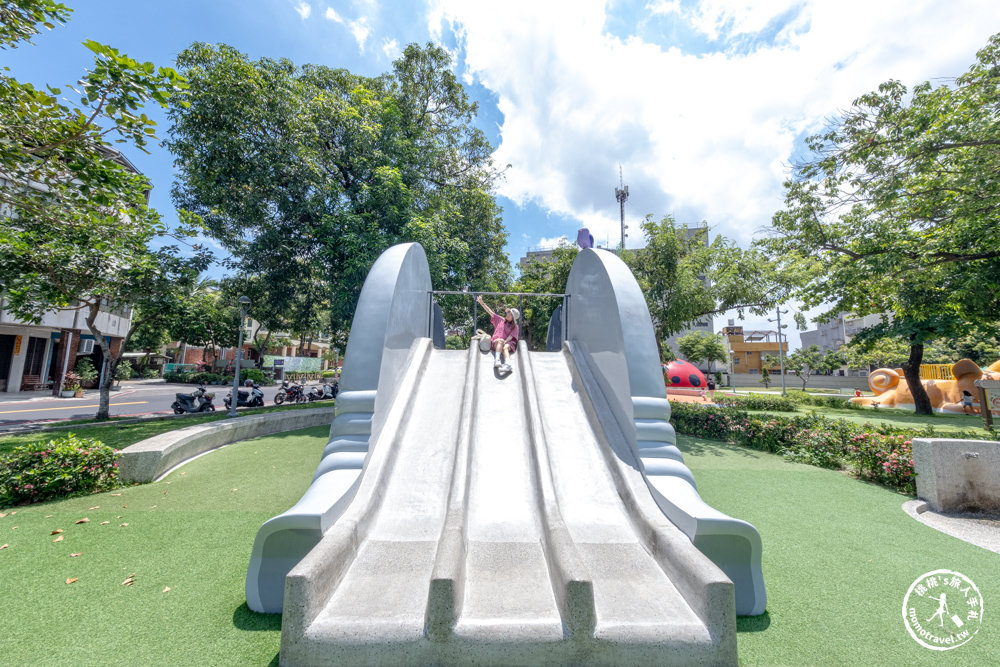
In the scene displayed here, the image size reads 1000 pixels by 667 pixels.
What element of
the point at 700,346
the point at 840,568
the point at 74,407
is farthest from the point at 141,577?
the point at 700,346

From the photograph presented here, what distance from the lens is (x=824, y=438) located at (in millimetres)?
8594

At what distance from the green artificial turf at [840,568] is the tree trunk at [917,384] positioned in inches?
688

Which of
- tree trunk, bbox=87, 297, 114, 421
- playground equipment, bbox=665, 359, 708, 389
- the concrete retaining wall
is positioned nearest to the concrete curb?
tree trunk, bbox=87, 297, 114, 421

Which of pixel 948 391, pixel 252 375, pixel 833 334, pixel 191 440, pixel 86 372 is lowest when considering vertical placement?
pixel 191 440

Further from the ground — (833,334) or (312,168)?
(833,334)

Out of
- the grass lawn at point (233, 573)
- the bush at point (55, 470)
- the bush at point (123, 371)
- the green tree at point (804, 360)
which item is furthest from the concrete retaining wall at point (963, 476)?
the green tree at point (804, 360)

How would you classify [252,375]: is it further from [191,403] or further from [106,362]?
[106,362]

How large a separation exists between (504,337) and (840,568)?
5577 mm

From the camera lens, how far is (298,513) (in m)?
3.17

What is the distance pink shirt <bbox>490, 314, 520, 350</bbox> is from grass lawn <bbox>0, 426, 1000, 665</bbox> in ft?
13.7

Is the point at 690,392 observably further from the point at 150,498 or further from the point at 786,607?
the point at 150,498

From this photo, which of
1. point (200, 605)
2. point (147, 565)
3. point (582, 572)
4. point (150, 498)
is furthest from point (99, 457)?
point (582, 572)

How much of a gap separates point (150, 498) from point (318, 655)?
16.5 feet

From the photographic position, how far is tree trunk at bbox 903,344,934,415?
18578 mm
